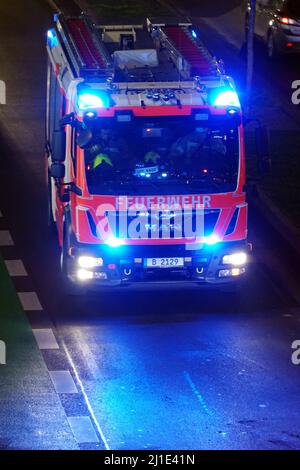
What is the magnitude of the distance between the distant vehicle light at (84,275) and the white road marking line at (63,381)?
2.17 metres

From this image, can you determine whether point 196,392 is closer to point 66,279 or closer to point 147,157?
point 147,157

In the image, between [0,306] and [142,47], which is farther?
[142,47]

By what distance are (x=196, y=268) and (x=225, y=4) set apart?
21499 mm

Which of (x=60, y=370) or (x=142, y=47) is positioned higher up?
(x=142, y=47)

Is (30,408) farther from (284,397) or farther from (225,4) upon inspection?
(225,4)

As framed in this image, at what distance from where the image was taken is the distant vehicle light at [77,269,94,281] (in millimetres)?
16328

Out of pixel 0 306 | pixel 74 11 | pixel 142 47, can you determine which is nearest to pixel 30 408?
pixel 0 306

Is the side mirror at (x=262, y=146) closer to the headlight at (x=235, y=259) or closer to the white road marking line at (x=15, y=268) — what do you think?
the headlight at (x=235, y=259)

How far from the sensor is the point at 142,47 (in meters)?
18.5

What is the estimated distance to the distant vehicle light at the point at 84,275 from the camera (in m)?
16.3

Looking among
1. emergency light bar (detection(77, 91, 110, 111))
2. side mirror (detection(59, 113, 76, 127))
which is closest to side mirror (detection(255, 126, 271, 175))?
emergency light bar (detection(77, 91, 110, 111))

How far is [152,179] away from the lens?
52.6 ft

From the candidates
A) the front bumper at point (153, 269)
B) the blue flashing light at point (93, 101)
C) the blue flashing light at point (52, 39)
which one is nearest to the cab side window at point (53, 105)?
the blue flashing light at point (52, 39)

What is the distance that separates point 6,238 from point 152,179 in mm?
4292
